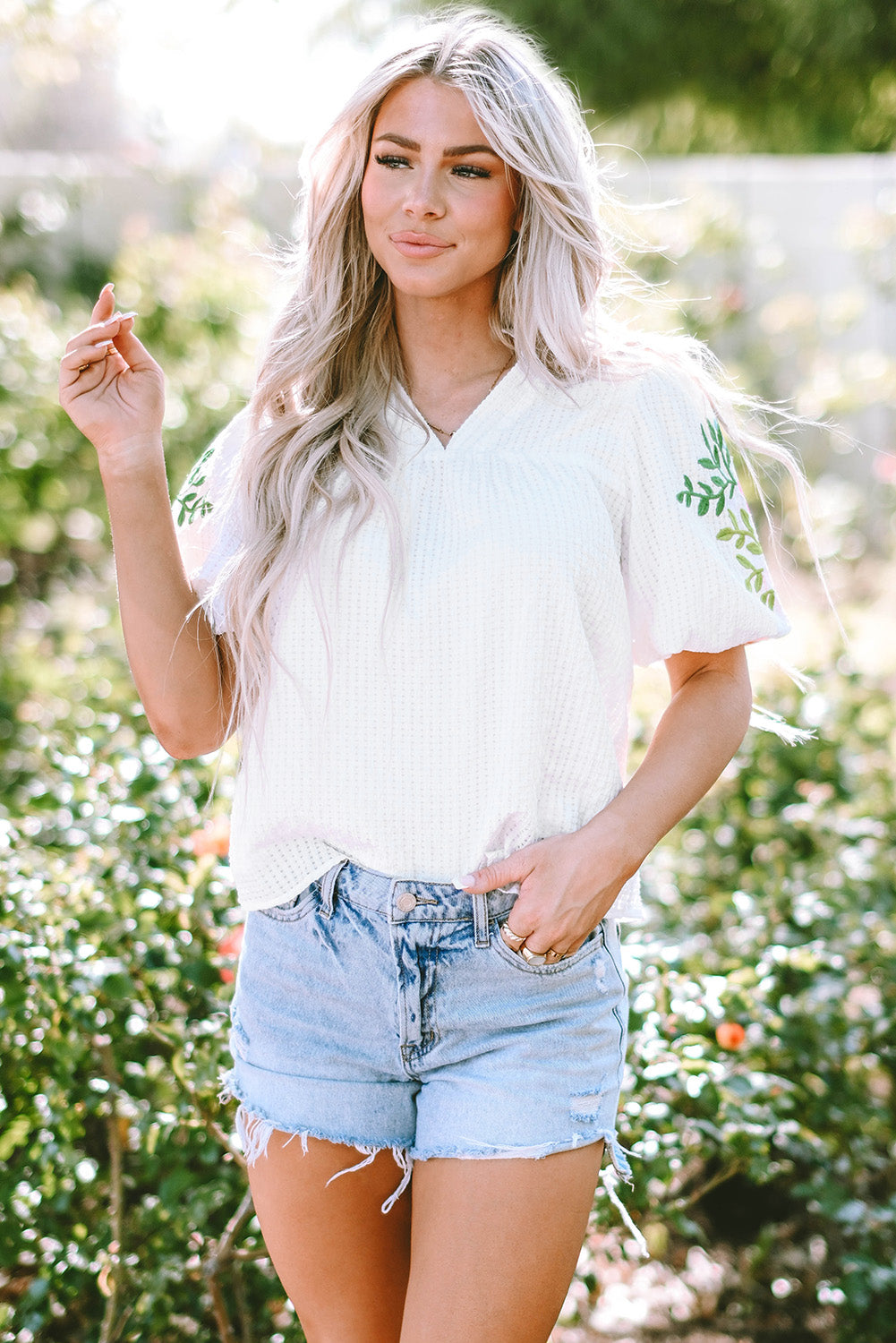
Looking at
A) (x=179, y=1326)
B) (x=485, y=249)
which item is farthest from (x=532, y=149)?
(x=179, y=1326)

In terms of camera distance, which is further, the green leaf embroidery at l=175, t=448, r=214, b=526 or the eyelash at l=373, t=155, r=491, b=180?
the green leaf embroidery at l=175, t=448, r=214, b=526

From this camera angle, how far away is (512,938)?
157 centimetres

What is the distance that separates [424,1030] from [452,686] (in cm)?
41

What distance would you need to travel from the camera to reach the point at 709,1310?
254cm

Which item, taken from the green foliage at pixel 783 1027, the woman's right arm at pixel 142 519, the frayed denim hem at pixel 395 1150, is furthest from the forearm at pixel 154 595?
the green foliage at pixel 783 1027

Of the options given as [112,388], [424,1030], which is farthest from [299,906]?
[112,388]

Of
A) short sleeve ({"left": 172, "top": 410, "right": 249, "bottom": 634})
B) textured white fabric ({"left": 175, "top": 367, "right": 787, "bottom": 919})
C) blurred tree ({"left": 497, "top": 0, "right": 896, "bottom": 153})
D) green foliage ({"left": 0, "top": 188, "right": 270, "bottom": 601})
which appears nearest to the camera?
textured white fabric ({"left": 175, "top": 367, "right": 787, "bottom": 919})

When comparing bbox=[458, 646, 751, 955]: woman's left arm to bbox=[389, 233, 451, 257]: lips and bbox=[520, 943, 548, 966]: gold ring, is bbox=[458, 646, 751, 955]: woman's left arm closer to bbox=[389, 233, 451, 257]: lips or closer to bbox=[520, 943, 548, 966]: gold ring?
bbox=[520, 943, 548, 966]: gold ring

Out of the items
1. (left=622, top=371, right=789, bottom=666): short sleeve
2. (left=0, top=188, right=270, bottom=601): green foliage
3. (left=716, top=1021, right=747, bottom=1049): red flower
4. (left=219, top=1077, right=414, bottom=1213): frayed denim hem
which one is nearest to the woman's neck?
(left=622, top=371, right=789, bottom=666): short sleeve

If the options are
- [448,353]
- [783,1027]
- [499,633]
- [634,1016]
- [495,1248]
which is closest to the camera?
[495,1248]

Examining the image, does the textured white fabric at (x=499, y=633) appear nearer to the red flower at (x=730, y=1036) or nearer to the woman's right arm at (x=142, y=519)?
the woman's right arm at (x=142, y=519)

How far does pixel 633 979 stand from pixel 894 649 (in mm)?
3386

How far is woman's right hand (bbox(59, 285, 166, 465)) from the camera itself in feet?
5.70

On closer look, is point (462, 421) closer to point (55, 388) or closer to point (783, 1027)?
point (783, 1027)
